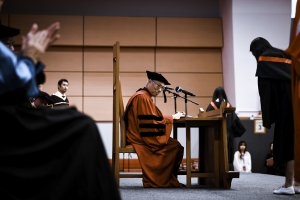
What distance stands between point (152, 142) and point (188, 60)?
5.32m

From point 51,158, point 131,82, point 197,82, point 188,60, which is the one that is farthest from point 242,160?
point 51,158

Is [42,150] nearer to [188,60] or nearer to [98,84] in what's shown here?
[98,84]

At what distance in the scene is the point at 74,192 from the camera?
2043mm

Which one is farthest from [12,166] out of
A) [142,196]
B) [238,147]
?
[238,147]

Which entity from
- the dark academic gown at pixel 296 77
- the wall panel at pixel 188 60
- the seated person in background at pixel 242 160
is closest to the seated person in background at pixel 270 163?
the seated person in background at pixel 242 160

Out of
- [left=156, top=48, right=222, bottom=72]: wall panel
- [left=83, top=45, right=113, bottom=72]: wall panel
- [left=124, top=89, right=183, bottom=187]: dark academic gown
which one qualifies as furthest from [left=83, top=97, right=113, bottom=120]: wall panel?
[left=124, top=89, right=183, bottom=187]: dark academic gown

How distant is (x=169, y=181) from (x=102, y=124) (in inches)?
197

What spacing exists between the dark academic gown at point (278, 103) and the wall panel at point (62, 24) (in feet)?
20.2

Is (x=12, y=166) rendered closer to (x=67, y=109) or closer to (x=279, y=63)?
(x=67, y=109)

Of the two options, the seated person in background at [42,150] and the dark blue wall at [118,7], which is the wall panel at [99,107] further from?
the seated person in background at [42,150]

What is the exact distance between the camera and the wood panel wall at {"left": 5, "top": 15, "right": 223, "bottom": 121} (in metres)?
10.1

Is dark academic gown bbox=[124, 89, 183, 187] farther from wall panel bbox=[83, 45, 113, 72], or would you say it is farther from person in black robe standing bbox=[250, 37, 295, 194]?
wall panel bbox=[83, 45, 113, 72]

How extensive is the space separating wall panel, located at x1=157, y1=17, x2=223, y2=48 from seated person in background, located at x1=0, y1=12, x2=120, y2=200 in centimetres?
822

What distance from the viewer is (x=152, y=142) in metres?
5.28
